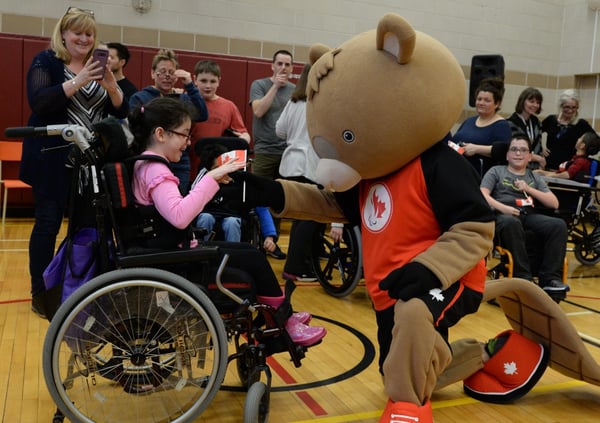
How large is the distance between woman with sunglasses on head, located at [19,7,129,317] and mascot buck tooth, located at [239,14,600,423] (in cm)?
117

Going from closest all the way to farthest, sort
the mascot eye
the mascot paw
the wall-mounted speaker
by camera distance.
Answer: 1. the mascot eye
2. the mascot paw
3. the wall-mounted speaker

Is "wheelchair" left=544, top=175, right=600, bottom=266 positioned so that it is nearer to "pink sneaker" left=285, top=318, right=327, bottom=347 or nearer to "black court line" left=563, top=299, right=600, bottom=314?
"black court line" left=563, top=299, right=600, bottom=314

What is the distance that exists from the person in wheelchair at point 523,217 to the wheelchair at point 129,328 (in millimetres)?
2099

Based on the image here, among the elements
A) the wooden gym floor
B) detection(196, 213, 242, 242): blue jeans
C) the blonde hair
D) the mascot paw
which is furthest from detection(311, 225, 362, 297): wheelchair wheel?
the blonde hair

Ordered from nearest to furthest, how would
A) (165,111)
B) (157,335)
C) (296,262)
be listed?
(157,335) → (165,111) → (296,262)

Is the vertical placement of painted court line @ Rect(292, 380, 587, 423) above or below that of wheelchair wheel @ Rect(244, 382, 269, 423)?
below

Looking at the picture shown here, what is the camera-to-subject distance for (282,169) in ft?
Answer: 13.1

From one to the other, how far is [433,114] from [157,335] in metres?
0.99

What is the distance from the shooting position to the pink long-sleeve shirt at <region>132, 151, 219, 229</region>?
1.87 meters

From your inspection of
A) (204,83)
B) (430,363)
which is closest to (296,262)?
(204,83)

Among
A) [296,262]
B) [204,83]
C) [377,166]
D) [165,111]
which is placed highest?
[204,83]

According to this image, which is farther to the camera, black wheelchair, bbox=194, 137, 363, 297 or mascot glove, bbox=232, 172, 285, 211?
black wheelchair, bbox=194, 137, 363, 297

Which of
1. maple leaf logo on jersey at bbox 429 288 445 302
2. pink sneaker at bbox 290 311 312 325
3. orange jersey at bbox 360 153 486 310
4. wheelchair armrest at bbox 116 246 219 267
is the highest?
orange jersey at bbox 360 153 486 310

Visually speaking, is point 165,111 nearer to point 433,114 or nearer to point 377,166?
point 377,166
